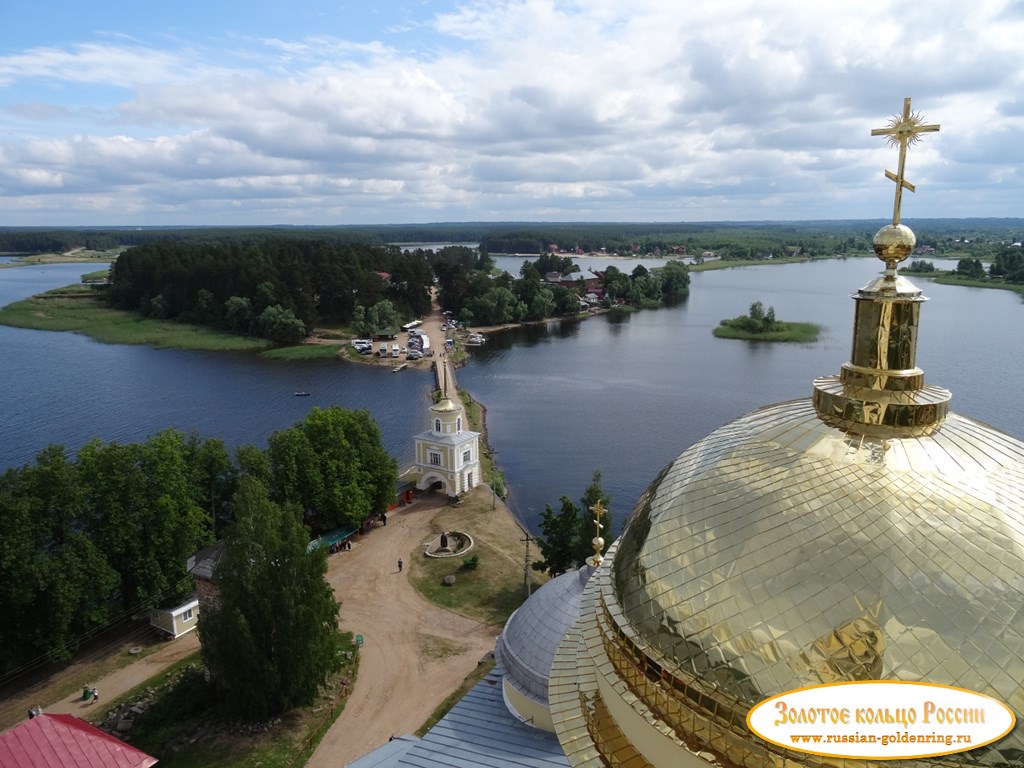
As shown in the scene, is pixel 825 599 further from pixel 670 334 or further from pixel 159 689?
pixel 670 334

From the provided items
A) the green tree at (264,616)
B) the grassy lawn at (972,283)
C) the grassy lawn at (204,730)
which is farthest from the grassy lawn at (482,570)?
the grassy lawn at (972,283)

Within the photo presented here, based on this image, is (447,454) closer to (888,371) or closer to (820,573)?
(888,371)

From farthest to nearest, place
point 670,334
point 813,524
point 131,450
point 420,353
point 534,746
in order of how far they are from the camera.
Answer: point 670,334 → point 420,353 → point 131,450 → point 534,746 → point 813,524

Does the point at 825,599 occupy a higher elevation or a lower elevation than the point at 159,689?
higher

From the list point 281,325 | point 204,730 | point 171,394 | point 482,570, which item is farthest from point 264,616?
point 281,325

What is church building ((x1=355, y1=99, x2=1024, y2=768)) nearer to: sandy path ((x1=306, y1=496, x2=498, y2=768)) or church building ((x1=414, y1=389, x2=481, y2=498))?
sandy path ((x1=306, y1=496, x2=498, y2=768))

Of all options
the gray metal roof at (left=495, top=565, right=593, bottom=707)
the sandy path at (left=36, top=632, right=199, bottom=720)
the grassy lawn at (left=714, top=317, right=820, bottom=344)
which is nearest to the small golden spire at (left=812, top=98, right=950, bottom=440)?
the gray metal roof at (left=495, top=565, right=593, bottom=707)

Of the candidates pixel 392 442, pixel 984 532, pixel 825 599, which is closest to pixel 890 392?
pixel 984 532
